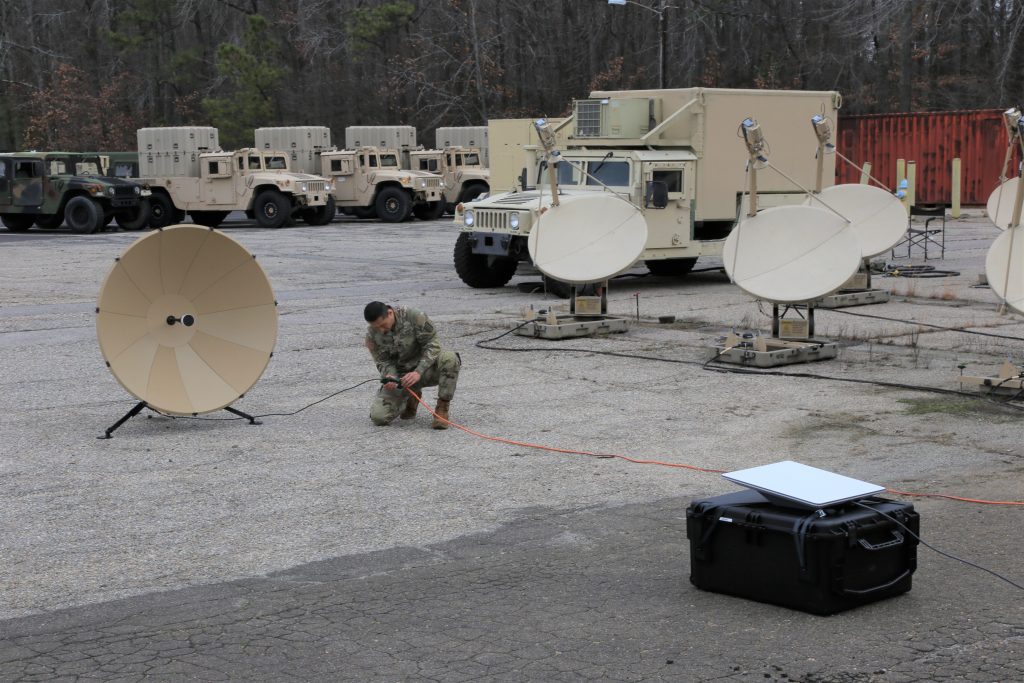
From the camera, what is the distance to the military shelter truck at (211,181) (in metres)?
33.7

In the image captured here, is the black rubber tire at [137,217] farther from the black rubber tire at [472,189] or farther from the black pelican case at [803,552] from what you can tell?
the black pelican case at [803,552]

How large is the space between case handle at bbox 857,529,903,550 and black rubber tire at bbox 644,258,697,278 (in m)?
14.5

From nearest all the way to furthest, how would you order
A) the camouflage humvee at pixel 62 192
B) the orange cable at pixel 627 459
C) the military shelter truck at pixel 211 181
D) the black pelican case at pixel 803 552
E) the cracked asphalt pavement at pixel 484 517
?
1. the cracked asphalt pavement at pixel 484 517
2. the black pelican case at pixel 803 552
3. the orange cable at pixel 627 459
4. the camouflage humvee at pixel 62 192
5. the military shelter truck at pixel 211 181

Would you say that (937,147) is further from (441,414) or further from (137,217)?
(441,414)

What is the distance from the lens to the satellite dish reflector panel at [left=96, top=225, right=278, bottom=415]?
9758mm

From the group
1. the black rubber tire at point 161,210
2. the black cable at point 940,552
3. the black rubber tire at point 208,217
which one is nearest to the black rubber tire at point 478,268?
the black cable at point 940,552

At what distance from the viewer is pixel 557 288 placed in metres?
17.9

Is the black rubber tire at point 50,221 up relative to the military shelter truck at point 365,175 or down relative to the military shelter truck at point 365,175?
down

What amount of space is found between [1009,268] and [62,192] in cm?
2734

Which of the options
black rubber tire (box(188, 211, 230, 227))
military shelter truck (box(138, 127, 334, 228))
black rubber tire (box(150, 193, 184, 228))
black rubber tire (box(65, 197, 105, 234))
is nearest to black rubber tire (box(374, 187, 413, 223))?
military shelter truck (box(138, 127, 334, 228))

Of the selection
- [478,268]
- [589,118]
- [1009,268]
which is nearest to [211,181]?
[478,268]

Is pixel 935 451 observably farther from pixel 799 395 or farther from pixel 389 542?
pixel 389 542

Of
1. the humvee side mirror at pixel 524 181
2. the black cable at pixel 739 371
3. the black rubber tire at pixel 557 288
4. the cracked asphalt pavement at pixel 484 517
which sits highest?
the humvee side mirror at pixel 524 181

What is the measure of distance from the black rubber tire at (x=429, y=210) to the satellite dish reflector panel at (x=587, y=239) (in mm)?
22281
